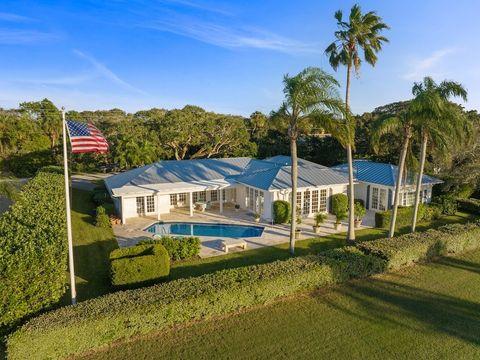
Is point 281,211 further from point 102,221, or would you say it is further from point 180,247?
point 102,221

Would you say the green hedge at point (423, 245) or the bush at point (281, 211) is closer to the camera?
the green hedge at point (423, 245)

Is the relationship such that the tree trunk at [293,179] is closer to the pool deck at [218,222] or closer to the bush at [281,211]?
the pool deck at [218,222]

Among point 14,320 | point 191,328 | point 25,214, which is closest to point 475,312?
point 191,328

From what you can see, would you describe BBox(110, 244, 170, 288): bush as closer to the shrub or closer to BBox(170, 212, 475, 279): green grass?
BBox(170, 212, 475, 279): green grass

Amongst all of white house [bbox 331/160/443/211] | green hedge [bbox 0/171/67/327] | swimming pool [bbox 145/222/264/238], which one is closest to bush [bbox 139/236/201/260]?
swimming pool [bbox 145/222/264/238]

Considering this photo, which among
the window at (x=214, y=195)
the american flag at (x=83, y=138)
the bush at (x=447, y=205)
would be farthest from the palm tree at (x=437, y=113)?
the window at (x=214, y=195)

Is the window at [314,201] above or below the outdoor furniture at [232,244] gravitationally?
above
